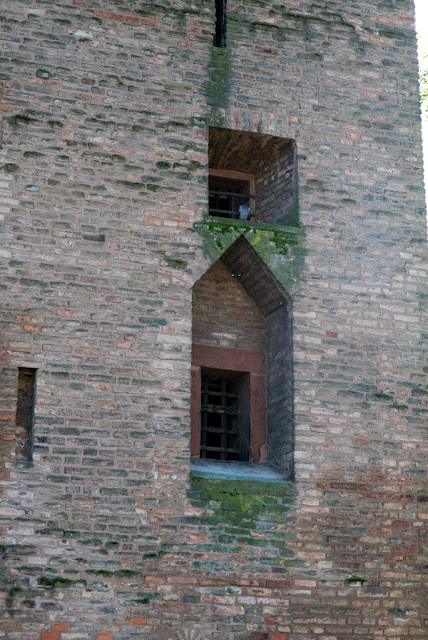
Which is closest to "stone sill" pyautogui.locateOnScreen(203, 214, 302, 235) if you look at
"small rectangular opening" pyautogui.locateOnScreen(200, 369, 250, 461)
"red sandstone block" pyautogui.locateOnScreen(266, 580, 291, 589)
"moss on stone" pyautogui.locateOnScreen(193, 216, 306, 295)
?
"moss on stone" pyautogui.locateOnScreen(193, 216, 306, 295)

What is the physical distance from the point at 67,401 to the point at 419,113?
4.63 metres

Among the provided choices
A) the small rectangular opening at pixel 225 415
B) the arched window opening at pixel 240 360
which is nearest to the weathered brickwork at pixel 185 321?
the arched window opening at pixel 240 360

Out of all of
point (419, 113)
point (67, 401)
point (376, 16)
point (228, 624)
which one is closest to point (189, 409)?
point (67, 401)

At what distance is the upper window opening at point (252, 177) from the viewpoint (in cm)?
928

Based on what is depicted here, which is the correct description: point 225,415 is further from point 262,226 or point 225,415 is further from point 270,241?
point 262,226

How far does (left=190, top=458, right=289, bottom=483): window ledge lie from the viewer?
327 inches

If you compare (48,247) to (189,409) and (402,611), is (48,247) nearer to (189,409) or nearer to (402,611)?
(189,409)

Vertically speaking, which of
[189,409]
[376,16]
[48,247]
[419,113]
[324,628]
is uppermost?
[376,16]

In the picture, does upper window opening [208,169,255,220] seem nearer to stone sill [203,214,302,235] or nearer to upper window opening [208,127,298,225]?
upper window opening [208,127,298,225]

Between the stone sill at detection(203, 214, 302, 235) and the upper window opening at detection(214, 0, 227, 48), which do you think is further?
the upper window opening at detection(214, 0, 227, 48)

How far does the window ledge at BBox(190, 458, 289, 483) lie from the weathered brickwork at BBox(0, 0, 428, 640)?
176mm

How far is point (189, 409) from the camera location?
26.8 ft

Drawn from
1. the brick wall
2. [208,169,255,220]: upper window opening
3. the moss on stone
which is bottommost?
the brick wall

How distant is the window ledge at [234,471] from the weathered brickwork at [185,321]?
176mm
